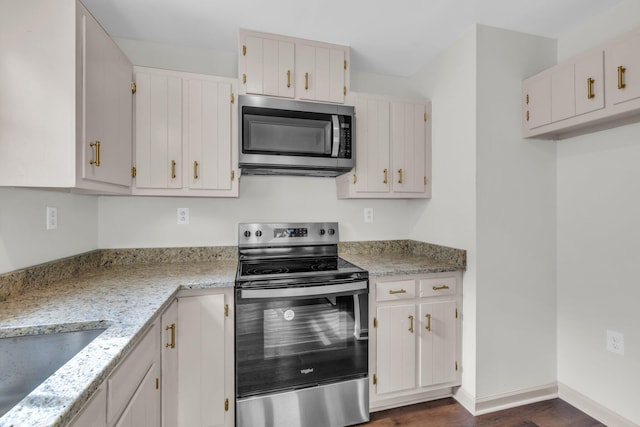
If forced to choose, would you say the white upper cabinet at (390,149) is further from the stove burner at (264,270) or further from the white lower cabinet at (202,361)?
the white lower cabinet at (202,361)

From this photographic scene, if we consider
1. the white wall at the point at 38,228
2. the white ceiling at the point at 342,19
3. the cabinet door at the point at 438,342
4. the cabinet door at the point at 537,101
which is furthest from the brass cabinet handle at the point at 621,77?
the white wall at the point at 38,228

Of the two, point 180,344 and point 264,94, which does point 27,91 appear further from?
point 180,344

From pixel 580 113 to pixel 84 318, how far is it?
255 cm

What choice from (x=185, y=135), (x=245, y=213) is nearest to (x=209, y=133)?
(x=185, y=135)

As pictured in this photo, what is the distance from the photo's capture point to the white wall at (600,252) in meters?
1.75

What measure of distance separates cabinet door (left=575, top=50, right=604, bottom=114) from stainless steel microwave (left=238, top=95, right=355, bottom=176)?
1.29 meters

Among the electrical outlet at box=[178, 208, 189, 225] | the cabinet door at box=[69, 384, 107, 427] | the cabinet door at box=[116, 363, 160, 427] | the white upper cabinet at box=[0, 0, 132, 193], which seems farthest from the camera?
the electrical outlet at box=[178, 208, 189, 225]

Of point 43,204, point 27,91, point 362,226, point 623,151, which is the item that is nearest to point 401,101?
point 362,226

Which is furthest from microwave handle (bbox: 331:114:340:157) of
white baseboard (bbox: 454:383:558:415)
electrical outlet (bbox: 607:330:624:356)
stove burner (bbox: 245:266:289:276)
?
electrical outlet (bbox: 607:330:624:356)

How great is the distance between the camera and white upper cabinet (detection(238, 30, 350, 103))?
2027mm

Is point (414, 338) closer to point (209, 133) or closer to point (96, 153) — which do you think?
point (209, 133)

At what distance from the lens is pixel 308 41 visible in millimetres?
2135

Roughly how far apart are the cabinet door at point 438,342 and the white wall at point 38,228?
213 centimetres

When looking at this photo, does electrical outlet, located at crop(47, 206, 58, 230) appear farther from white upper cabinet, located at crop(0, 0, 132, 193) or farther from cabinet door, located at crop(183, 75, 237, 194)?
cabinet door, located at crop(183, 75, 237, 194)
